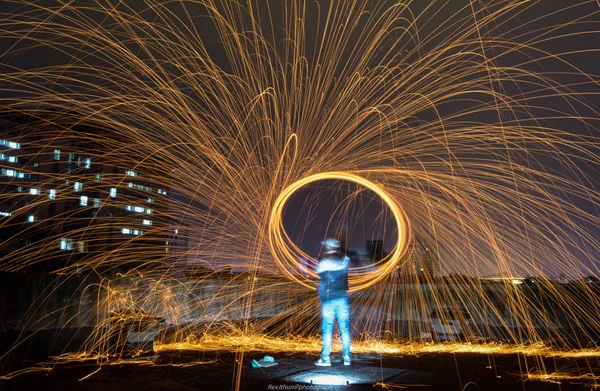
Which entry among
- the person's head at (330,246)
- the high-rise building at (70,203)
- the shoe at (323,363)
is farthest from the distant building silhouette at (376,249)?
the high-rise building at (70,203)

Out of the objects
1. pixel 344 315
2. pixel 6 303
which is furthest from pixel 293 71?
pixel 6 303

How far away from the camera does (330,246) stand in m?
7.92

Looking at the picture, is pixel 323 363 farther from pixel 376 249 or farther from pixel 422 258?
Result: pixel 376 249

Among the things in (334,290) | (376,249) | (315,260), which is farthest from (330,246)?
(376,249)

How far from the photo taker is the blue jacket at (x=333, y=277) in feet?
25.3

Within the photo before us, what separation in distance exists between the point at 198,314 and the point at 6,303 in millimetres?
5412

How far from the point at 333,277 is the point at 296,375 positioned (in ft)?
5.87

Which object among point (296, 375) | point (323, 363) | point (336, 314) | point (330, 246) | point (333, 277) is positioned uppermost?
point (330, 246)

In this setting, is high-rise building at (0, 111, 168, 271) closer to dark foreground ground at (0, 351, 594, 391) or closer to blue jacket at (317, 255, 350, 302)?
dark foreground ground at (0, 351, 594, 391)

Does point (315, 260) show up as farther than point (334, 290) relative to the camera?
Yes

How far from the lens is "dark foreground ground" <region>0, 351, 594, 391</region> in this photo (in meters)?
5.64

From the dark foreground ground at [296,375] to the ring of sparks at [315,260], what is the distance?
1708 mm

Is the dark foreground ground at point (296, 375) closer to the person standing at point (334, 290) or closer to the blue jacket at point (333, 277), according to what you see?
the person standing at point (334, 290)

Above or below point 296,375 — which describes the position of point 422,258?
above
